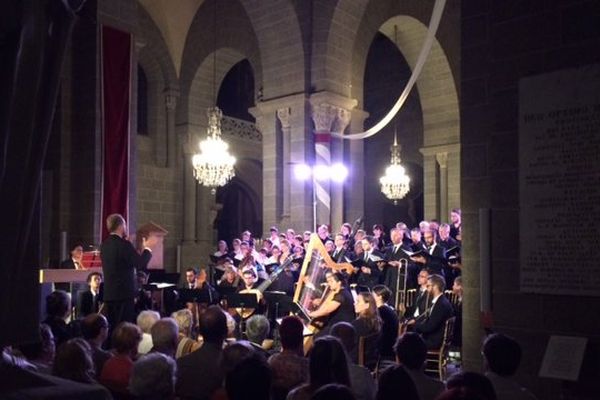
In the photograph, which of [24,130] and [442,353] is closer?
[24,130]

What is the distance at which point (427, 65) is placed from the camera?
54.0 ft

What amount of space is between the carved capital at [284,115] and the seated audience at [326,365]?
9.98 m

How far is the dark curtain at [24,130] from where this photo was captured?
137 centimetres

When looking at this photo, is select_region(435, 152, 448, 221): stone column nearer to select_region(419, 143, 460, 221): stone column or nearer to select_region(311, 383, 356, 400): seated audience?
select_region(419, 143, 460, 221): stone column

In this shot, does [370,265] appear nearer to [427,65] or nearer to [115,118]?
[115,118]

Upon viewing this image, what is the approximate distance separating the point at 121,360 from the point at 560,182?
3321 mm

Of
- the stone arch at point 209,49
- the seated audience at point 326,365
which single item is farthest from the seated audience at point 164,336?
the stone arch at point 209,49

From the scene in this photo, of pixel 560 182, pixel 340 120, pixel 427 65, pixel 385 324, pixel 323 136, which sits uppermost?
pixel 427 65

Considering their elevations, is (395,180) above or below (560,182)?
above

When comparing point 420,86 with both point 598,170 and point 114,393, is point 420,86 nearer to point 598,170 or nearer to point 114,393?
point 598,170

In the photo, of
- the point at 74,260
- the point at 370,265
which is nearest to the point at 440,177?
the point at 370,265

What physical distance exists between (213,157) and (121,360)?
352 inches

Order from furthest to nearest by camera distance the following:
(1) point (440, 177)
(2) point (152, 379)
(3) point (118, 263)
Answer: (1) point (440, 177) < (3) point (118, 263) < (2) point (152, 379)

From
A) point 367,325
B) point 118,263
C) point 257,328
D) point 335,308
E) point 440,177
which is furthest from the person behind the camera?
point 440,177
